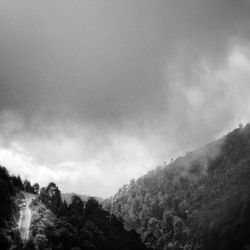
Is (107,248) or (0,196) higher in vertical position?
(0,196)

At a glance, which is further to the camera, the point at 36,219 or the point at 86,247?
the point at 36,219

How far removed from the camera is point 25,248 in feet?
525

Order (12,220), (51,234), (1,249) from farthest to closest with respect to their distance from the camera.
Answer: (12,220), (51,234), (1,249)

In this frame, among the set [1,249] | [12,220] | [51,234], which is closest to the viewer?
[1,249]

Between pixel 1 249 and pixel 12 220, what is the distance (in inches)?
1582

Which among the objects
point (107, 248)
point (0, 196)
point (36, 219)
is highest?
point (0, 196)

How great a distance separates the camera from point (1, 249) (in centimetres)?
15250

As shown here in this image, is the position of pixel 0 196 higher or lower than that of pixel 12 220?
higher

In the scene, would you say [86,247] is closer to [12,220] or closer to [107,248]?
[107,248]

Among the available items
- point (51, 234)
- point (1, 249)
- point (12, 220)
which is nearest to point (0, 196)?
point (12, 220)

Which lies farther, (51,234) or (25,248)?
(51,234)

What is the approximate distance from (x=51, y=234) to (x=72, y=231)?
55.9 feet

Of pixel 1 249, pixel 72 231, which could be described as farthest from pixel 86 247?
pixel 1 249

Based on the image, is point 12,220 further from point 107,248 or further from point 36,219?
point 107,248
